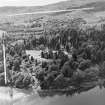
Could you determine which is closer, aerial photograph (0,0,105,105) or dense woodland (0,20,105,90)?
aerial photograph (0,0,105,105)

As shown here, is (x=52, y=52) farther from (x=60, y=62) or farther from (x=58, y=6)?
(x=58, y=6)

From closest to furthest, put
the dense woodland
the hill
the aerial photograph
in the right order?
1. the aerial photograph
2. the dense woodland
3. the hill

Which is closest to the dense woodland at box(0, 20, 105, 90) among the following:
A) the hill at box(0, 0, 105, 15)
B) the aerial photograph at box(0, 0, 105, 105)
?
the aerial photograph at box(0, 0, 105, 105)

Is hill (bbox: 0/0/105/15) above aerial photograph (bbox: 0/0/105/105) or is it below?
above

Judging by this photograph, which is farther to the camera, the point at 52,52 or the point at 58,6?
the point at 58,6

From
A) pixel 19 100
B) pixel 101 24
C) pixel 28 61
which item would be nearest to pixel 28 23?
pixel 28 61

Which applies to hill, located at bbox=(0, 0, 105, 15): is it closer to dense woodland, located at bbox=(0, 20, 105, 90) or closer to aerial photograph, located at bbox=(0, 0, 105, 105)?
aerial photograph, located at bbox=(0, 0, 105, 105)

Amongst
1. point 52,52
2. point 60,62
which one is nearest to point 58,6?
point 52,52

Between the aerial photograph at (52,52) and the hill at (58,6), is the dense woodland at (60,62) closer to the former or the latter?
the aerial photograph at (52,52)

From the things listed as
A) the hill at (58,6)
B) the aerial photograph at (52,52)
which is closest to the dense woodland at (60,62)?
the aerial photograph at (52,52)
